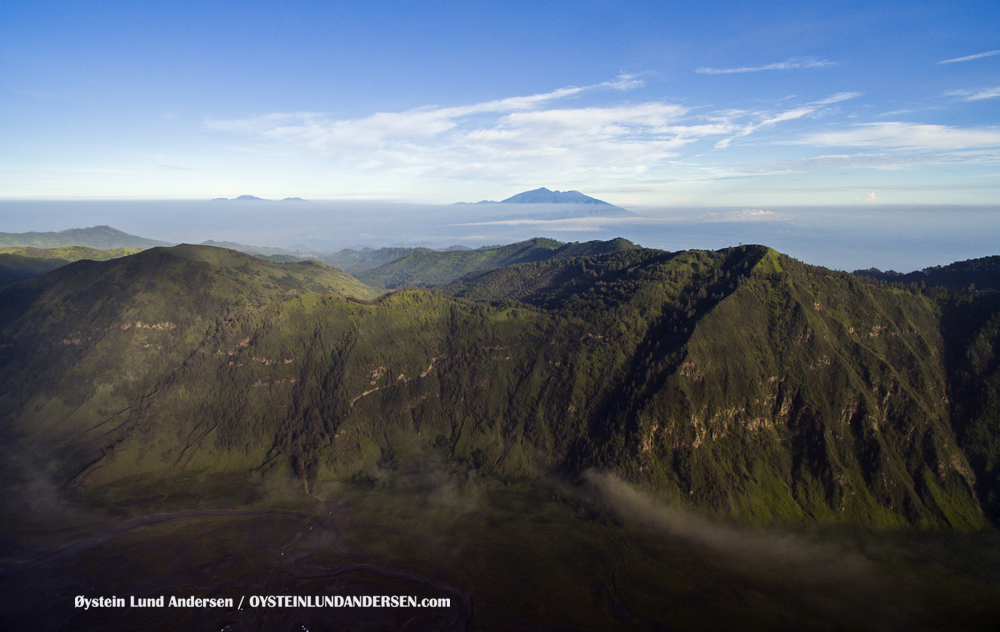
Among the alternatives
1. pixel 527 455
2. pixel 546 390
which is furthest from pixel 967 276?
pixel 527 455

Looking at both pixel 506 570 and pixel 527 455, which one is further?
pixel 527 455

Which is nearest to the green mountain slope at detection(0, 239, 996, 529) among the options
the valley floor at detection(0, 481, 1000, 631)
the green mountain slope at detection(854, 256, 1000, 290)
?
the valley floor at detection(0, 481, 1000, 631)

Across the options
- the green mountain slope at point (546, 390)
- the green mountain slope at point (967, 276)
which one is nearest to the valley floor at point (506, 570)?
the green mountain slope at point (546, 390)

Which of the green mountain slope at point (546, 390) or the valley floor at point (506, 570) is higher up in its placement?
the green mountain slope at point (546, 390)

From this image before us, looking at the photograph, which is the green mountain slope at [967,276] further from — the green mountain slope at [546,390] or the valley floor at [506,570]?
the valley floor at [506,570]

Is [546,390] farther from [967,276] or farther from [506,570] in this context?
[967,276]

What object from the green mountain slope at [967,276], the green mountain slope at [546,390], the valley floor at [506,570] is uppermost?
the green mountain slope at [967,276]
